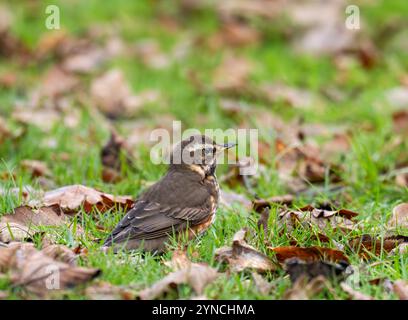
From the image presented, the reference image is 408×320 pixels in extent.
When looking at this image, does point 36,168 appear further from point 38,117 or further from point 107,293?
point 107,293

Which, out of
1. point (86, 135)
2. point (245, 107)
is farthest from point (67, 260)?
point (245, 107)

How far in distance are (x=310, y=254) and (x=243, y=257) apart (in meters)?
0.44

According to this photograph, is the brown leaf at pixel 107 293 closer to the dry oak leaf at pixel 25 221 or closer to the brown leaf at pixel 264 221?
the dry oak leaf at pixel 25 221

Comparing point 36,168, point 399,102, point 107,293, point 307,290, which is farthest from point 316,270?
point 399,102

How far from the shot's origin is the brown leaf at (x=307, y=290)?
504cm

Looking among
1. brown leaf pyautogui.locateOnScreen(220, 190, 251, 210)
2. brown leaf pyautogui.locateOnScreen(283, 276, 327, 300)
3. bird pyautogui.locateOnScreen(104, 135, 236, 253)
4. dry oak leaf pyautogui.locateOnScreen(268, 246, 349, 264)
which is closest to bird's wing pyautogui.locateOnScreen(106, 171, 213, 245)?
bird pyautogui.locateOnScreen(104, 135, 236, 253)

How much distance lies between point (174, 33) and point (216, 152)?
6.23 m

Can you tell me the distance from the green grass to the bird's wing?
0.62ft

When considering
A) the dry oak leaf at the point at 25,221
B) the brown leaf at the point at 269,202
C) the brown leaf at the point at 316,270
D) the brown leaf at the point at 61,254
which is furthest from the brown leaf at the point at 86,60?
the brown leaf at the point at 316,270

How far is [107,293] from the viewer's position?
198 inches

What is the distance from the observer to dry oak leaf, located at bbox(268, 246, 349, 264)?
215 inches

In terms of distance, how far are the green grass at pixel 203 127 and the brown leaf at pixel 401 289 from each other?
0.07 metres

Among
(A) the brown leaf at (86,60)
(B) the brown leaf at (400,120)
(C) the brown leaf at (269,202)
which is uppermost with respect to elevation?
(A) the brown leaf at (86,60)
